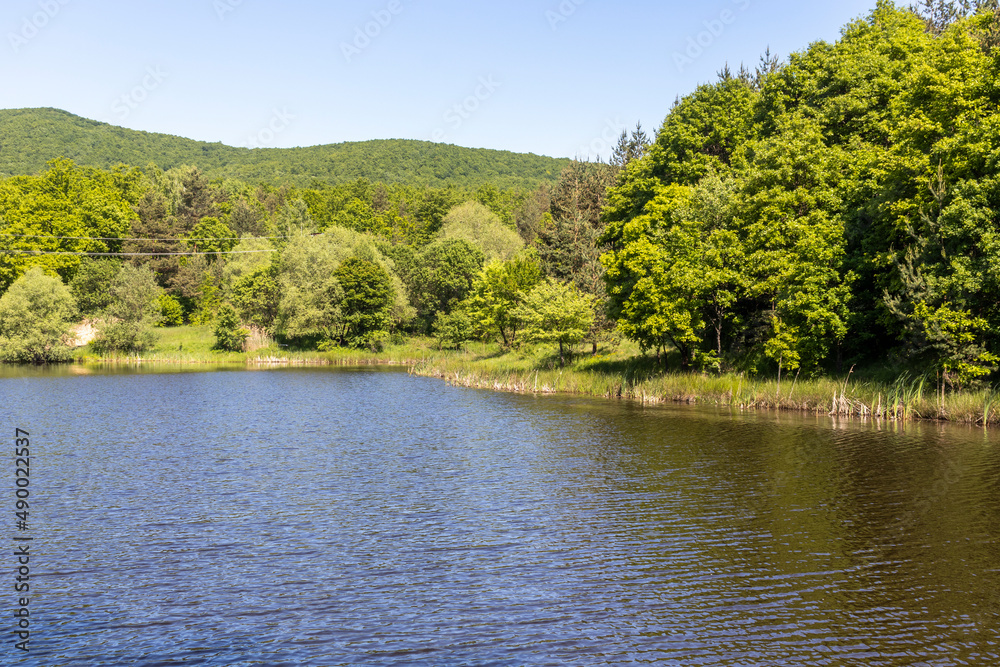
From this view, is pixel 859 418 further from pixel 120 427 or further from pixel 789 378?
pixel 120 427

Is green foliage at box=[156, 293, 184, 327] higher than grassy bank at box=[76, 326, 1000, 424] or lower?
higher

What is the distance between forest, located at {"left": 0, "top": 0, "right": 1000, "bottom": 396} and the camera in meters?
34.0

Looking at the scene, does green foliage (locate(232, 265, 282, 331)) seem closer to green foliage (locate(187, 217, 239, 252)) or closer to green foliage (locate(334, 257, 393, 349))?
green foliage (locate(334, 257, 393, 349))

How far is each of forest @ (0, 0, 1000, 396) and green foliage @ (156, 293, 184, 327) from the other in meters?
0.71

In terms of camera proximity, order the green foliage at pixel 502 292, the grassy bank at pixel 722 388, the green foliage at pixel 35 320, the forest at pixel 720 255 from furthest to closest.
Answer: the green foliage at pixel 35 320
the green foliage at pixel 502 292
the forest at pixel 720 255
the grassy bank at pixel 722 388

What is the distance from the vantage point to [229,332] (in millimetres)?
89250

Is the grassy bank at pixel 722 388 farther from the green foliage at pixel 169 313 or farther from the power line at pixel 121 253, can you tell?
the power line at pixel 121 253

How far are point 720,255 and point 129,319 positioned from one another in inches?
2854

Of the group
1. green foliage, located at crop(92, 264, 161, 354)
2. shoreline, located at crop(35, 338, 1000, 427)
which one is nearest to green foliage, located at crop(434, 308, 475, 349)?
shoreline, located at crop(35, 338, 1000, 427)

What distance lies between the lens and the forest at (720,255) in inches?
1337

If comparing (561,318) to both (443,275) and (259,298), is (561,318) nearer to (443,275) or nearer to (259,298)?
(443,275)

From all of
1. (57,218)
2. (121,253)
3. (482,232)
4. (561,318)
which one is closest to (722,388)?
(561,318)

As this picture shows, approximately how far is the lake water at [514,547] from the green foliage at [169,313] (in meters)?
75.3

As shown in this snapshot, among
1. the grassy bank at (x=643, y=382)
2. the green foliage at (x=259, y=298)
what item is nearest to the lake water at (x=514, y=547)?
the grassy bank at (x=643, y=382)
